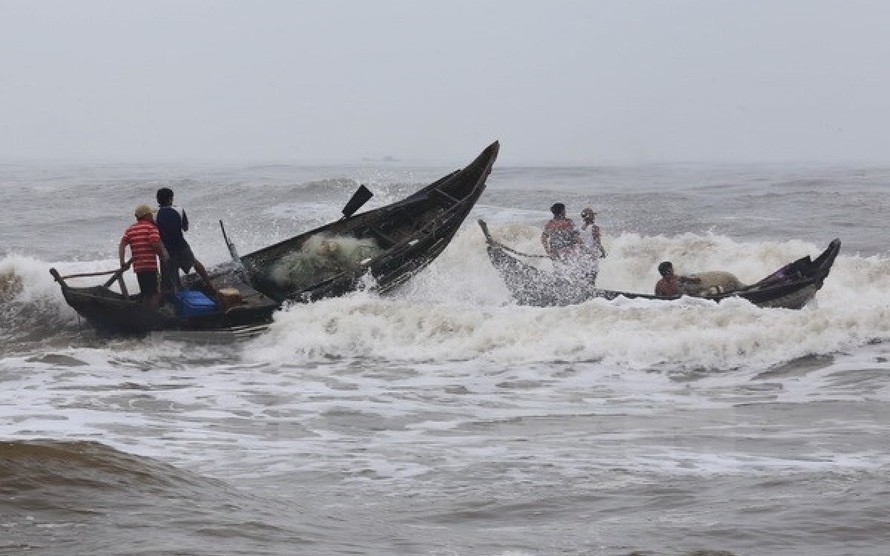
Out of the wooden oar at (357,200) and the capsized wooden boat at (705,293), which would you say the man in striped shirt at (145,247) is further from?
the capsized wooden boat at (705,293)

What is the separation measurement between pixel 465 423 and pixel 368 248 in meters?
6.14

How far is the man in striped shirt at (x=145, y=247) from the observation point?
14.3m

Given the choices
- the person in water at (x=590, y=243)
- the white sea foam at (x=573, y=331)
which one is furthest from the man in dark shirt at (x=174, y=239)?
the person in water at (x=590, y=243)

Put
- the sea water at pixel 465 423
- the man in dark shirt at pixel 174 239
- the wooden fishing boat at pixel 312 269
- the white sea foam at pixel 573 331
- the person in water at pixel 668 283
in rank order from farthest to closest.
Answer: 1. the person in water at pixel 668 283
2. the wooden fishing boat at pixel 312 269
3. the man in dark shirt at pixel 174 239
4. the white sea foam at pixel 573 331
5. the sea water at pixel 465 423

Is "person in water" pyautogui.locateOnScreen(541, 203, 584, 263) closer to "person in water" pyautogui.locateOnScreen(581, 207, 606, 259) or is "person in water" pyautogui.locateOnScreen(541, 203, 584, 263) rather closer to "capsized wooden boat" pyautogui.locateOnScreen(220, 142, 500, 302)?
"person in water" pyautogui.locateOnScreen(581, 207, 606, 259)

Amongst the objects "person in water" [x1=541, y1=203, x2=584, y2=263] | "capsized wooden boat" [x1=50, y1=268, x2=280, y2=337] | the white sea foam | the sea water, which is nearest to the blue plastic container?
"capsized wooden boat" [x1=50, y1=268, x2=280, y2=337]

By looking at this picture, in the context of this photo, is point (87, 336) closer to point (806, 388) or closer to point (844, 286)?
point (806, 388)

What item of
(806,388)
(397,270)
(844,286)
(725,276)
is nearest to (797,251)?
(844,286)

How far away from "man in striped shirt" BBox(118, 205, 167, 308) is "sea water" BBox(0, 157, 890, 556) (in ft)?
2.77

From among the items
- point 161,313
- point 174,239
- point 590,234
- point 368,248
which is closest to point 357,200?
point 368,248

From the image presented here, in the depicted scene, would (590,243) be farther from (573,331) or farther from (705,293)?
(573,331)

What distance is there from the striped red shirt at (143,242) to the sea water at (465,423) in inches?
38.3

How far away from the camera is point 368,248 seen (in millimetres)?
16359

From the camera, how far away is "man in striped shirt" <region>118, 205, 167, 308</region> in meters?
14.3
